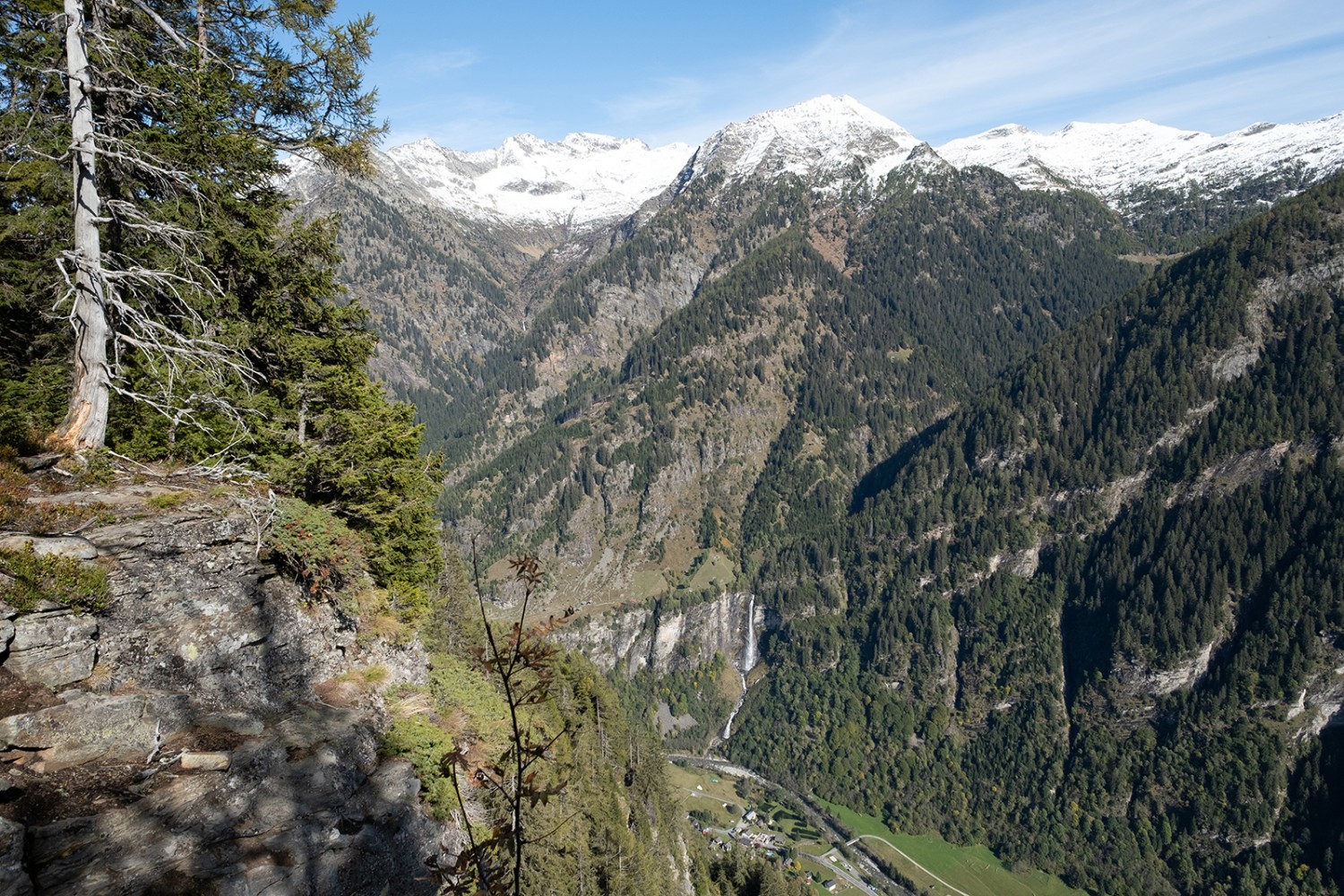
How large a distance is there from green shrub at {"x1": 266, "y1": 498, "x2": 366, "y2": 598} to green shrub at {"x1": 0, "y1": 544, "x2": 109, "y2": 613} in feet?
12.0

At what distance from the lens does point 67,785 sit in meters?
9.87

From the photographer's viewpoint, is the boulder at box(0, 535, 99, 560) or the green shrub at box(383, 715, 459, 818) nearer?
the boulder at box(0, 535, 99, 560)

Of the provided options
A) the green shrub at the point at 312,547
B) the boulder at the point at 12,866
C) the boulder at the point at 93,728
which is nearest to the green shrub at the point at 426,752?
the green shrub at the point at 312,547

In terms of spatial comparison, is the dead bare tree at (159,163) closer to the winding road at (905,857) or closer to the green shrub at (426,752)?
the green shrub at (426,752)

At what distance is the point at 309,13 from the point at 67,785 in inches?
733

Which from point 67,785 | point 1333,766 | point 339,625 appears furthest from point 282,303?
point 1333,766

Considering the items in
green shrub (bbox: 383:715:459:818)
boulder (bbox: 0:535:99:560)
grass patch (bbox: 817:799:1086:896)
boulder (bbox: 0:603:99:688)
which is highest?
boulder (bbox: 0:535:99:560)

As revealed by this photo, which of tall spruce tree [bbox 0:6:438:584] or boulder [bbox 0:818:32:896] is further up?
tall spruce tree [bbox 0:6:438:584]

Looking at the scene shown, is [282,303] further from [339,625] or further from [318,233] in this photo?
[339,625]

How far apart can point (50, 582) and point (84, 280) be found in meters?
6.21

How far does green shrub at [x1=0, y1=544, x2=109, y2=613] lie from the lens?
10.8 meters

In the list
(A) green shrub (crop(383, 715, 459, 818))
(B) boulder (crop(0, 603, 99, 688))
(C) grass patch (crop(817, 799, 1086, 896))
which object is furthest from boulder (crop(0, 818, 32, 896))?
(C) grass patch (crop(817, 799, 1086, 896))

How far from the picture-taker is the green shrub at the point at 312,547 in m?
15.9

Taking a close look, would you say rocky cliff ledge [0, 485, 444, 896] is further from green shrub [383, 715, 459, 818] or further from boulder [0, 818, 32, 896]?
green shrub [383, 715, 459, 818]
